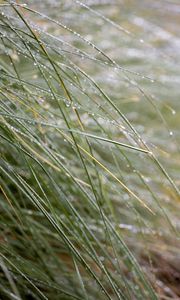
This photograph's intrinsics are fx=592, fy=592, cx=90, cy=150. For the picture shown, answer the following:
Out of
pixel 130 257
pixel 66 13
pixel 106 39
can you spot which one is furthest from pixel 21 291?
pixel 106 39

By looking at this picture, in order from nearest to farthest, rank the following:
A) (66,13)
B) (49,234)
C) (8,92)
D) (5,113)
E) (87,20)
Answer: (5,113) → (8,92) → (49,234) → (66,13) → (87,20)

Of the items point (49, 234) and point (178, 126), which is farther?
point (178, 126)

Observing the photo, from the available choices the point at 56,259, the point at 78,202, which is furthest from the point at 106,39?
the point at 56,259

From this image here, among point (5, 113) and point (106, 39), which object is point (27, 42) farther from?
point (106, 39)

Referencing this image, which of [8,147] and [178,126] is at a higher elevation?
[8,147]

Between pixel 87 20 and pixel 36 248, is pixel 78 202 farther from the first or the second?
pixel 87 20

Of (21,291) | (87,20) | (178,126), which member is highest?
(87,20)

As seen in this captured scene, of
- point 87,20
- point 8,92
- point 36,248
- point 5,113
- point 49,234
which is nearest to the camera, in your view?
point 5,113
